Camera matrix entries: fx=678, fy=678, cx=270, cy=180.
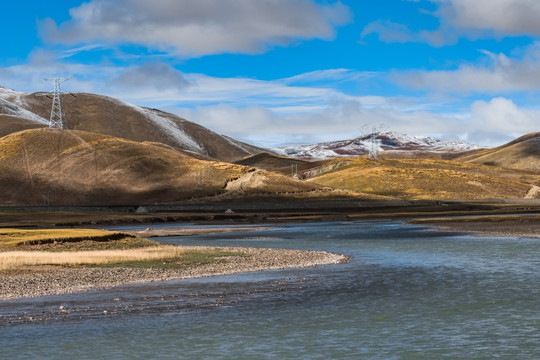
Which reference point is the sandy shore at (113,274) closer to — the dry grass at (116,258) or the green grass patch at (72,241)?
the dry grass at (116,258)

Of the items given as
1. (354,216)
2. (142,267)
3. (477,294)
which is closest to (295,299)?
(477,294)

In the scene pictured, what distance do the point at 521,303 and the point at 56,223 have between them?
10248 cm

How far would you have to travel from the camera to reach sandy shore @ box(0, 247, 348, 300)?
41.4 metres

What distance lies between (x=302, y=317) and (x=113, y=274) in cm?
1976

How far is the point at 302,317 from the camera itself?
33094 millimetres

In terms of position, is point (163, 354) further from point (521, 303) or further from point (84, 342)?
point (521, 303)

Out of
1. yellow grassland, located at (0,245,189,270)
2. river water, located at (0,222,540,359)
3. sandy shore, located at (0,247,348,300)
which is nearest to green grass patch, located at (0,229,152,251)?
yellow grassland, located at (0,245,189,270)

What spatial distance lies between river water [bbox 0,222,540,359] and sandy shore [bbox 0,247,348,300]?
2125 mm

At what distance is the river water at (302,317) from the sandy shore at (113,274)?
213 cm

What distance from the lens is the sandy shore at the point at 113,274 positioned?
41438mm

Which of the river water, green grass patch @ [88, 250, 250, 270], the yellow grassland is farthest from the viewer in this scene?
green grass patch @ [88, 250, 250, 270]

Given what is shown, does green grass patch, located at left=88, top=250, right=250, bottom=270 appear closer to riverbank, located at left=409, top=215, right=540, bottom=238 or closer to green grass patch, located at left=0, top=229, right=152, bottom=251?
green grass patch, located at left=0, top=229, right=152, bottom=251

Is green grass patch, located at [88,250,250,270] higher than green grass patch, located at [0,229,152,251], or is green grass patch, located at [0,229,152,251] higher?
green grass patch, located at [0,229,152,251]

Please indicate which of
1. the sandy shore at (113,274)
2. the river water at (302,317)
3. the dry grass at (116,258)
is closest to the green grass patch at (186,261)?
the dry grass at (116,258)
